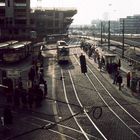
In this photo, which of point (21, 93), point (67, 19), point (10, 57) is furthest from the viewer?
point (67, 19)


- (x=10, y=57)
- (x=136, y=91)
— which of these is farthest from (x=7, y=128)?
(x=10, y=57)

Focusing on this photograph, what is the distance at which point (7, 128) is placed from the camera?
2091cm

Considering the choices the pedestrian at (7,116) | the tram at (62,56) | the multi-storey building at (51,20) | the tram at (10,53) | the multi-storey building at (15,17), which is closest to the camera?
the pedestrian at (7,116)

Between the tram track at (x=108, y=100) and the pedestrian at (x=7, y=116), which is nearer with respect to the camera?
the pedestrian at (x=7, y=116)

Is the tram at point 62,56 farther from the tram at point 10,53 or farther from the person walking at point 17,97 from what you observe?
the person walking at point 17,97

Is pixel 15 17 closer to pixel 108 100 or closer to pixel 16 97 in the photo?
pixel 108 100

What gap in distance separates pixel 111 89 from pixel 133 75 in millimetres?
2255

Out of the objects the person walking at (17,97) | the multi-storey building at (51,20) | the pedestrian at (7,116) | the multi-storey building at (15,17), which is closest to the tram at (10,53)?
the person walking at (17,97)

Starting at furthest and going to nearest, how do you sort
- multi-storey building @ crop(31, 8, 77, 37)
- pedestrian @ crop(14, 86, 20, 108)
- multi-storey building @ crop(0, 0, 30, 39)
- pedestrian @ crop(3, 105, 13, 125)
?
multi-storey building @ crop(31, 8, 77, 37) < multi-storey building @ crop(0, 0, 30, 39) < pedestrian @ crop(14, 86, 20, 108) < pedestrian @ crop(3, 105, 13, 125)

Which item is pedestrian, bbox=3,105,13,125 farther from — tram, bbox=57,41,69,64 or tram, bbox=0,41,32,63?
tram, bbox=57,41,69,64

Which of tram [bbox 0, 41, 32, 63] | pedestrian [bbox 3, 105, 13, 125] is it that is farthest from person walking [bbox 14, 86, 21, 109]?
tram [bbox 0, 41, 32, 63]

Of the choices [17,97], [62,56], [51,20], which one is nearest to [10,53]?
[62,56]

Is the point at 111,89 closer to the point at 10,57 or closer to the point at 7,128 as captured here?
the point at 7,128

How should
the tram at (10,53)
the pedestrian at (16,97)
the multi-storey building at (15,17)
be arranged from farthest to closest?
the multi-storey building at (15,17) < the tram at (10,53) < the pedestrian at (16,97)
